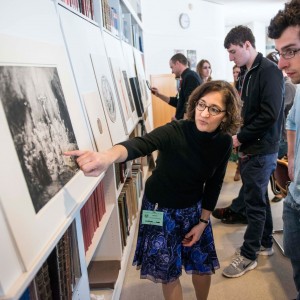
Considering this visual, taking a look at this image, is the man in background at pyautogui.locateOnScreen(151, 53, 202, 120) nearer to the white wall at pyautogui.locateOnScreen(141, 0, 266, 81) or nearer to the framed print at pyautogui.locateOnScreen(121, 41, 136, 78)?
the framed print at pyautogui.locateOnScreen(121, 41, 136, 78)

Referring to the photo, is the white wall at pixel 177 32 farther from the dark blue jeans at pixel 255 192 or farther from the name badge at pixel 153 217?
the name badge at pixel 153 217

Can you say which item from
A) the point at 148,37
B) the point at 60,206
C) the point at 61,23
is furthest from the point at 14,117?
the point at 148,37

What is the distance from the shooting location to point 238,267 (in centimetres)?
209

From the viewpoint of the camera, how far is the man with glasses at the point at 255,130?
1.80m

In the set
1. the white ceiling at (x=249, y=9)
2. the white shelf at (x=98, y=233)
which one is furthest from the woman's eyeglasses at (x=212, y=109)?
the white ceiling at (x=249, y=9)

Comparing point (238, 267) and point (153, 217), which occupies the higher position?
point (153, 217)

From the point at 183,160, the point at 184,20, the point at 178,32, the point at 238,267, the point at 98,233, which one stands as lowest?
the point at 238,267

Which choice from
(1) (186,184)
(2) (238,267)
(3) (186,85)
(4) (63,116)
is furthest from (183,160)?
(3) (186,85)

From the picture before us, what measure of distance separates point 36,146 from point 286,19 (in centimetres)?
97

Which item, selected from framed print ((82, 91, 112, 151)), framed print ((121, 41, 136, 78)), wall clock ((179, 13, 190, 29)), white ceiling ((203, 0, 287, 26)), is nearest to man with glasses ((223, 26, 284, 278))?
framed print ((82, 91, 112, 151))

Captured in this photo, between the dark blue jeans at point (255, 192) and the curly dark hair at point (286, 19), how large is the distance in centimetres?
100

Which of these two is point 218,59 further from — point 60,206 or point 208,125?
point 60,206

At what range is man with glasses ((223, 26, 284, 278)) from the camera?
71.0 inches

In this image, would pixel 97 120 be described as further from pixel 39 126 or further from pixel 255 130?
pixel 255 130
